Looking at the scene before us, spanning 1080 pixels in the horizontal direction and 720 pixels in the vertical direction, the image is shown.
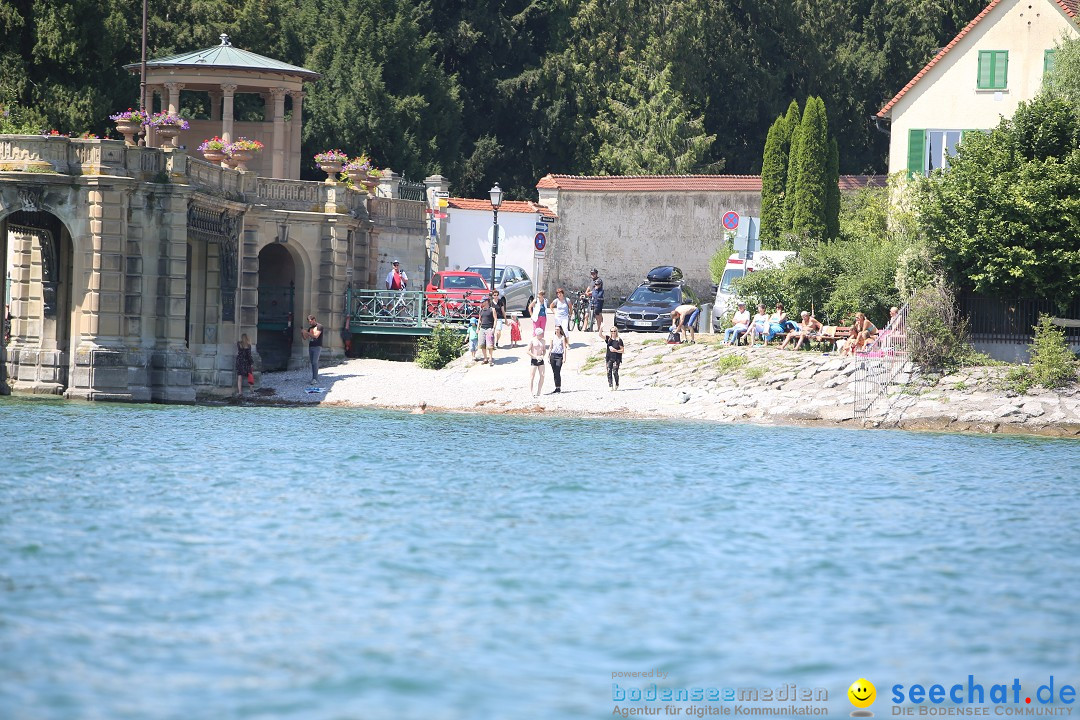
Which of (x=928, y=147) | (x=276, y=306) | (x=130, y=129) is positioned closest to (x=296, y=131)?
(x=276, y=306)

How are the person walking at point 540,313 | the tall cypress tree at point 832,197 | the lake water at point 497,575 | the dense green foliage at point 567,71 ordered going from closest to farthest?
1. the lake water at point 497,575
2. the person walking at point 540,313
3. the tall cypress tree at point 832,197
4. the dense green foliage at point 567,71

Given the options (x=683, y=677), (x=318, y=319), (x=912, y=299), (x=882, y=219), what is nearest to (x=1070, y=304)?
(x=912, y=299)

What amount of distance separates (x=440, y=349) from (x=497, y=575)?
2513cm

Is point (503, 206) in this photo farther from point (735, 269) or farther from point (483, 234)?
point (735, 269)

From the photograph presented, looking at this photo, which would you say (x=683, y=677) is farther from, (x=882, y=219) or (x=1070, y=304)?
(x=882, y=219)

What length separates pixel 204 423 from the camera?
1163 inches

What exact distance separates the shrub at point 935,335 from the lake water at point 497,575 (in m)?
7.75

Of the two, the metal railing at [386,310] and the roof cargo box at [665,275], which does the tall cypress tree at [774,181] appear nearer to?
the roof cargo box at [665,275]

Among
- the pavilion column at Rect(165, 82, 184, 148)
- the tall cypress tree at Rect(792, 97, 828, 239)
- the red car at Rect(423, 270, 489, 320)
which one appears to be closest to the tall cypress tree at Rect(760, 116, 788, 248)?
the tall cypress tree at Rect(792, 97, 828, 239)

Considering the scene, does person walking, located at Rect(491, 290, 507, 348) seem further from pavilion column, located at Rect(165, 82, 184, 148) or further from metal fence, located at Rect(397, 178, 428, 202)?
pavilion column, located at Rect(165, 82, 184, 148)

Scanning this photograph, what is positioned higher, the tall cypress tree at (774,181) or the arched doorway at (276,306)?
the tall cypress tree at (774,181)

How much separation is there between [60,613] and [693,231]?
138ft

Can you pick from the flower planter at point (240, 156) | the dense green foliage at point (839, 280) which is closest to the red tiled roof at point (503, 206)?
the flower planter at point (240, 156)

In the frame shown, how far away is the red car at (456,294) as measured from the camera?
41750mm
